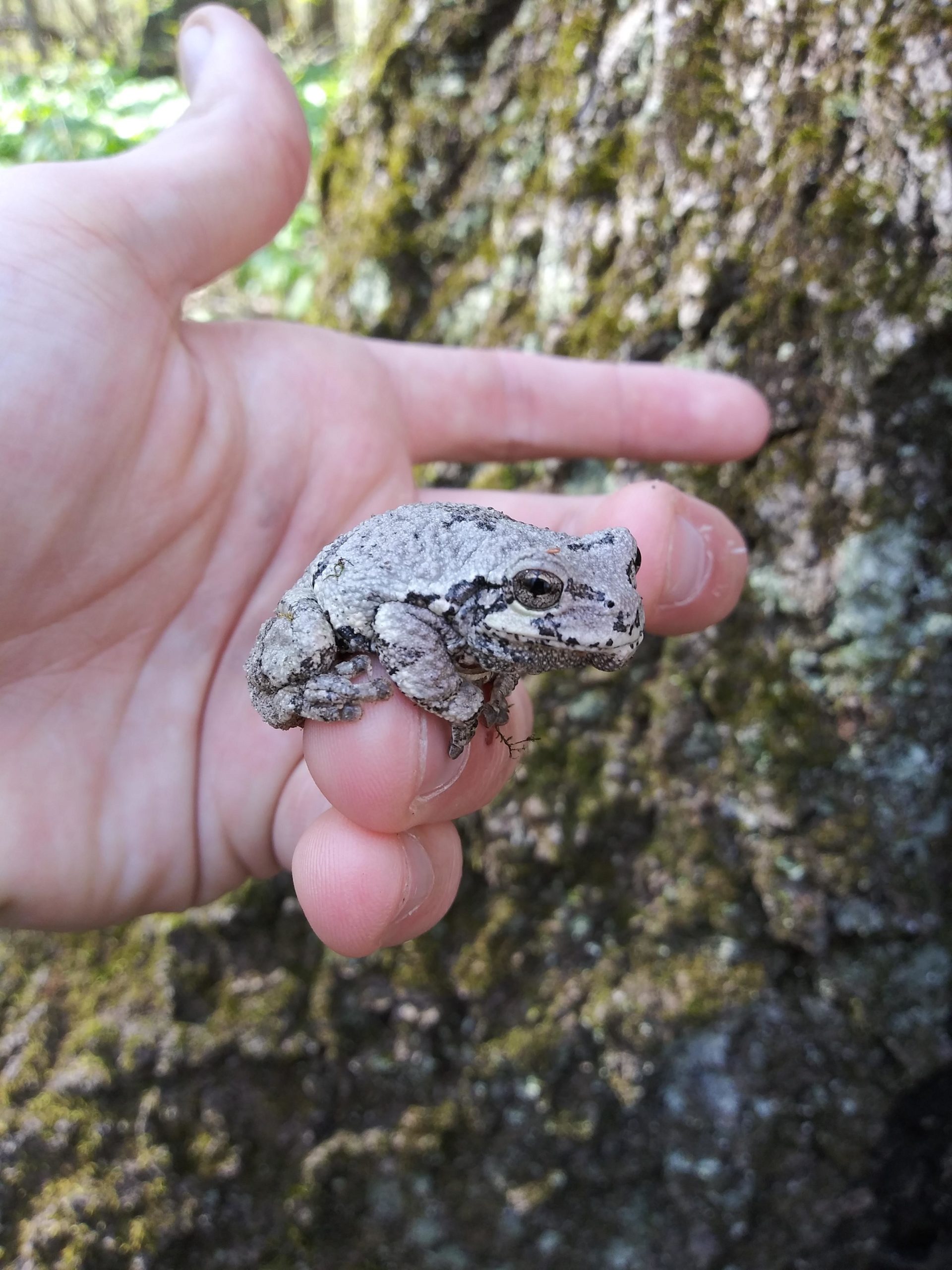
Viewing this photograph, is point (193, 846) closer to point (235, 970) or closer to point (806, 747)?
point (235, 970)

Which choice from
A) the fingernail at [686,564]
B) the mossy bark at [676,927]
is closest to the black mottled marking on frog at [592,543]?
the fingernail at [686,564]

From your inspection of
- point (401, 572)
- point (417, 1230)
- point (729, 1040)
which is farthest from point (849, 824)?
point (417, 1230)

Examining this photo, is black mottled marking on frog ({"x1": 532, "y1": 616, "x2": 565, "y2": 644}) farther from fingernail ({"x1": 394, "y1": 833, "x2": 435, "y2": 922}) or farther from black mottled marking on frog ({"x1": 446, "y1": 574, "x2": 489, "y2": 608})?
fingernail ({"x1": 394, "y1": 833, "x2": 435, "y2": 922})

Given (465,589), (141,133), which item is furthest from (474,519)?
(141,133)

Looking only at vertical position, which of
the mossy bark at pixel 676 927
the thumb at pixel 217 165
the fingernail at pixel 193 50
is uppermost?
the fingernail at pixel 193 50

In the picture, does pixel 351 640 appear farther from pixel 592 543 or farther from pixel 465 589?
pixel 592 543

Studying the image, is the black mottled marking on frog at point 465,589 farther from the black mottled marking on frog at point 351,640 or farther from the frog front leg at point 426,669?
the black mottled marking on frog at point 351,640
